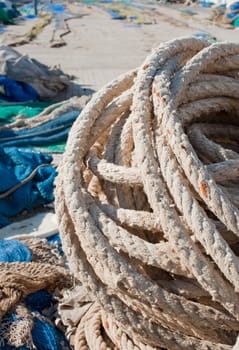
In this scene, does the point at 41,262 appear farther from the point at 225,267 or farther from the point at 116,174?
the point at 225,267

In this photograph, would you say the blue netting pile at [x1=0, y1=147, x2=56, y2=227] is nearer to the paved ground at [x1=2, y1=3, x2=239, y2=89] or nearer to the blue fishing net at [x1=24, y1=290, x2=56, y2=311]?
the blue fishing net at [x1=24, y1=290, x2=56, y2=311]

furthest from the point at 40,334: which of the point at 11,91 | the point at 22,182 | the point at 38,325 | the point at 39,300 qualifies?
the point at 11,91

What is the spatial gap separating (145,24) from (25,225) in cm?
1283

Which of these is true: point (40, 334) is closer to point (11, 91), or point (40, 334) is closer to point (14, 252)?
point (14, 252)

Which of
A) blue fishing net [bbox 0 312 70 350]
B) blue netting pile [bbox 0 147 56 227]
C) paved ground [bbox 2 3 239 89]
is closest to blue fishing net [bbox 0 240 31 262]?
blue fishing net [bbox 0 312 70 350]

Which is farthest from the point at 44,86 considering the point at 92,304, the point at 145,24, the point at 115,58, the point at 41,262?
the point at 145,24

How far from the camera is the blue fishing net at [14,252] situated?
2.56 meters

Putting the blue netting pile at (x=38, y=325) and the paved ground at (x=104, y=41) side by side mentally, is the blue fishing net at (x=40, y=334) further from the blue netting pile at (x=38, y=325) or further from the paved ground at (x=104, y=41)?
the paved ground at (x=104, y=41)

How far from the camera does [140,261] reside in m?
1.59

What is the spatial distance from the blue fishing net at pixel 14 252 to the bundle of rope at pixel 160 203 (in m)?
0.74

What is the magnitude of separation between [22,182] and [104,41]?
8.75 metres

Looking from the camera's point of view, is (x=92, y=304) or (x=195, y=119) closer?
(x=195, y=119)

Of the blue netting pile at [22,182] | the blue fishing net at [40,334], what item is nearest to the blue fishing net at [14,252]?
the blue fishing net at [40,334]

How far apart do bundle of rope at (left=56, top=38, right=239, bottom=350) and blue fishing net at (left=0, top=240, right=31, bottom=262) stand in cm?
74
